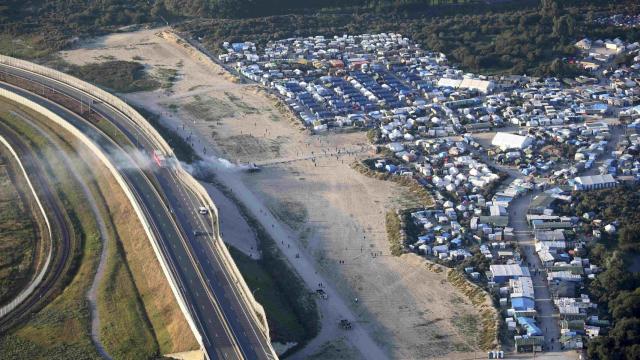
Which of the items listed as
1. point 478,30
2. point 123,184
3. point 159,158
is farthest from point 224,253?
point 478,30

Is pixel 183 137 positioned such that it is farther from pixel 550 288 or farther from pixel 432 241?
pixel 550 288

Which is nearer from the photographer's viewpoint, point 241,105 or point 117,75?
point 241,105

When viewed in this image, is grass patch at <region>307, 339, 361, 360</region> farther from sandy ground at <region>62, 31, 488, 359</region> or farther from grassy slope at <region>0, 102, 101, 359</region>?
grassy slope at <region>0, 102, 101, 359</region>

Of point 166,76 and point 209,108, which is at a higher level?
point 166,76

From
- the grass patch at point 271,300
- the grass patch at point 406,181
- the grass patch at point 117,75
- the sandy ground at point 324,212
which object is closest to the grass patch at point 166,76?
the grass patch at point 117,75

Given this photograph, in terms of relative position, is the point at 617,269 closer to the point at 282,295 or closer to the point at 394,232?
the point at 394,232

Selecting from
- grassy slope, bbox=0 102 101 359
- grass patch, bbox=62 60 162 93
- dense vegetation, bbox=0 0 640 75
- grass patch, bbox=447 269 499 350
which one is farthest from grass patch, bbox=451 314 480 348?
grass patch, bbox=62 60 162 93

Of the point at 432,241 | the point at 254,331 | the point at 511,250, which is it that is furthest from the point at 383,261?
the point at 254,331

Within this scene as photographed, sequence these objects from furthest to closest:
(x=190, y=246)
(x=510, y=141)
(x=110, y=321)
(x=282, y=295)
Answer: (x=510, y=141) < (x=190, y=246) < (x=282, y=295) < (x=110, y=321)
